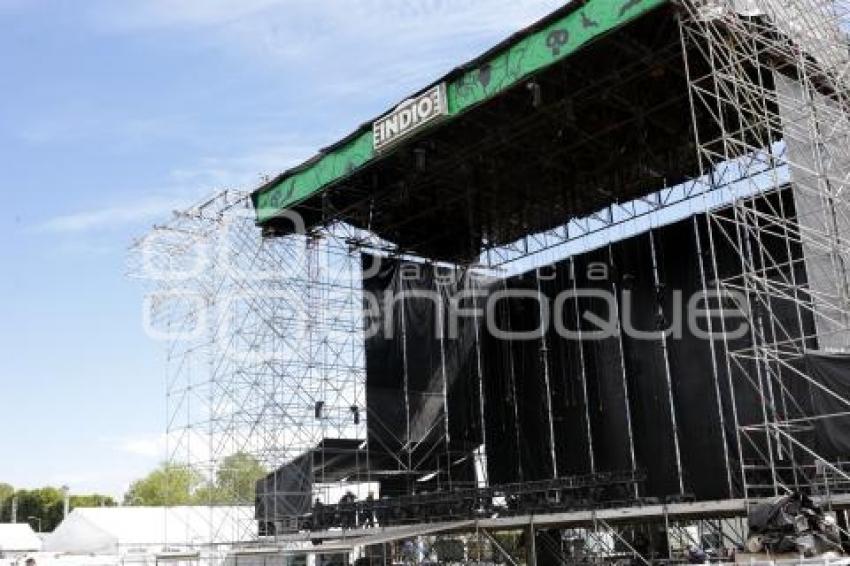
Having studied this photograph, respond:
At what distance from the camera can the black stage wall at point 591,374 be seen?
1903 cm

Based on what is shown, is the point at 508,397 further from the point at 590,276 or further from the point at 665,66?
the point at 665,66

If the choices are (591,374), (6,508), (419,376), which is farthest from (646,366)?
(6,508)

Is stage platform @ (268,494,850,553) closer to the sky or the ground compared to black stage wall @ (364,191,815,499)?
closer to the ground

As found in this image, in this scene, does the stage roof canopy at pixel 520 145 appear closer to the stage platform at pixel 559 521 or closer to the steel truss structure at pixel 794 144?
the steel truss structure at pixel 794 144

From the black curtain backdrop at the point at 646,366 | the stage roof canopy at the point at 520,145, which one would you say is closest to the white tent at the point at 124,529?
the stage roof canopy at the point at 520,145

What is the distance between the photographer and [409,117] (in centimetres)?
1795

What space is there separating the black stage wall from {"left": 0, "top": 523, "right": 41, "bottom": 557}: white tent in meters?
30.2

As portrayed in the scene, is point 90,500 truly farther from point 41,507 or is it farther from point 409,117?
point 409,117

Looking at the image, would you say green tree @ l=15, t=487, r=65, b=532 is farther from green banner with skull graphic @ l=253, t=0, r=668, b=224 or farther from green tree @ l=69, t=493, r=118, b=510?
green banner with skull graphic @ l=253, t=0, r=668, b=224

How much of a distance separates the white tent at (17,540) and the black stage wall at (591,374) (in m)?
30.2

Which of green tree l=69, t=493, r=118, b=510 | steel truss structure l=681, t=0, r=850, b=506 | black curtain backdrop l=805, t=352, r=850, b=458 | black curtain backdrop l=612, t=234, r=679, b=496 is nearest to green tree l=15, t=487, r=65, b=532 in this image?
green tree l=69, t=493, r=118, b=510

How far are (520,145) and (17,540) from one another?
3979 cm

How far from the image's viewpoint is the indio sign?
17.3m

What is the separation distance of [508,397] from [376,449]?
152 inches
